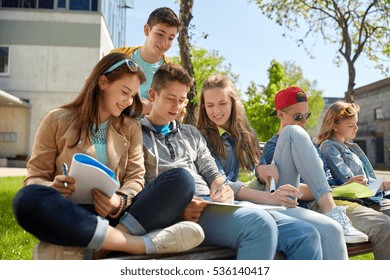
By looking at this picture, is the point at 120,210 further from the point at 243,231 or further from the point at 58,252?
the point at 243,231

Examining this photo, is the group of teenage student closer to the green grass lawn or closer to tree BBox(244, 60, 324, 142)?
the green grass lawn

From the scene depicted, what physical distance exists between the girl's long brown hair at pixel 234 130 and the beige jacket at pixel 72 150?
447 mm

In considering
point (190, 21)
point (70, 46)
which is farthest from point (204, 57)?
point (190, 21)

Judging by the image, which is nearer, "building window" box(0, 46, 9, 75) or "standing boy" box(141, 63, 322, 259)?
"standing boy" box(141, 63, 322, 259)

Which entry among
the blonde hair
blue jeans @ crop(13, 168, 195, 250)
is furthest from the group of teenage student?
the blonde hair

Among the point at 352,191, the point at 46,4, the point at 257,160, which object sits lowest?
the point at 352,191

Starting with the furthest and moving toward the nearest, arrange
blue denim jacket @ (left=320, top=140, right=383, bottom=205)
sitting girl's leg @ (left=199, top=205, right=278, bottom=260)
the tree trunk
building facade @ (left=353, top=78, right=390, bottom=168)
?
building facade @ (left=353, top=78, right=390, bottom=168) → the tree trunk → blue denim jacket @ (left=320, top=140, right=383, bottom=205) → sitting girl's leg @ (left=199, top=205, right=278, bottom=260)

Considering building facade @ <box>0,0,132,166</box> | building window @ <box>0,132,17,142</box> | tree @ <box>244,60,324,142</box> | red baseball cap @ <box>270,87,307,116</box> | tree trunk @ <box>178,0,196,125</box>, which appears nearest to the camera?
red baseball cap @ <box>270,87,307,116</box>

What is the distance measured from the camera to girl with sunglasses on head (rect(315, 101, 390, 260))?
5.22 ft

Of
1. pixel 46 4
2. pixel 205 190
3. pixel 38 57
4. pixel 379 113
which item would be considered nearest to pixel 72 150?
pixel 205 190

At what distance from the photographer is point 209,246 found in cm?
124

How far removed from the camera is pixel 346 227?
58.8 inches

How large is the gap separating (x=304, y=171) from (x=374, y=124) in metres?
16.0

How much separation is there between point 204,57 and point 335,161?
11.1 meters
